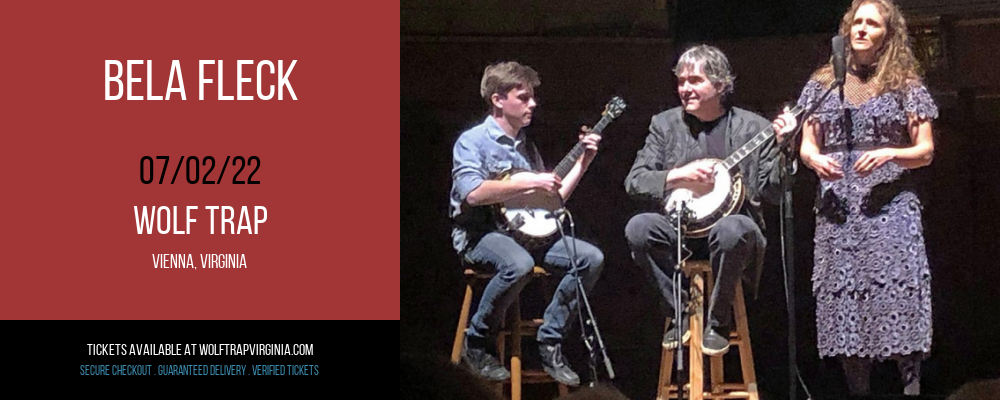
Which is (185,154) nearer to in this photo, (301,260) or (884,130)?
(301,260)

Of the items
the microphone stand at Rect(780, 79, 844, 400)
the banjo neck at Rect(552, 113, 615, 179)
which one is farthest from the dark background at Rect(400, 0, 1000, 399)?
the microphone stand at Rect(780, 79, 844, 400)

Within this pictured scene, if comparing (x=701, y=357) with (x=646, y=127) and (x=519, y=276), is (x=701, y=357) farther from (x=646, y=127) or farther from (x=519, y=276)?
(x=646, y=127)

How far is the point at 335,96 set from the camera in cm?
418

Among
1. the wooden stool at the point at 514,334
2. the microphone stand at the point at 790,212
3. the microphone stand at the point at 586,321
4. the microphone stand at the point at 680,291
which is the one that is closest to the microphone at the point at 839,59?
the microphone stand at the point at 790,212

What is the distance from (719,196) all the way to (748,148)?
20cm

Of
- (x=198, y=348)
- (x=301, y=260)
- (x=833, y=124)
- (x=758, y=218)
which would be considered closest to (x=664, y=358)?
(x=758, y=218)

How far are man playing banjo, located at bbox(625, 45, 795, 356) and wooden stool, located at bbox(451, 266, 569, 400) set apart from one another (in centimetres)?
41

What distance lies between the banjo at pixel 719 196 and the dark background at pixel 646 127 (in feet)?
0.77

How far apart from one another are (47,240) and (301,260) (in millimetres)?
820

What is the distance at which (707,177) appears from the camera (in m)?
4.10

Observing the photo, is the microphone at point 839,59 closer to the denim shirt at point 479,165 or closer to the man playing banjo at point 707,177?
the man playing banjo at point 707,177

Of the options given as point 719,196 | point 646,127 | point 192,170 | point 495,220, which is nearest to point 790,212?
point 719,196

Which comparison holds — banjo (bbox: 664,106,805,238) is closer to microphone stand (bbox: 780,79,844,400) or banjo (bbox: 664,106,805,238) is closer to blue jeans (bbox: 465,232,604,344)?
microphone stand (bbox: 780,79,844,400)

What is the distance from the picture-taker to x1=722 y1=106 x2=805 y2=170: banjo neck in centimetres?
412
